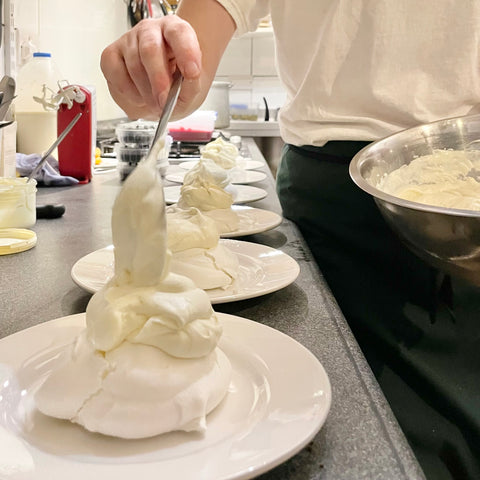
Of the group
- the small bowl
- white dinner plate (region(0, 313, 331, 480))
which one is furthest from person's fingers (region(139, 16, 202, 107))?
the small bowl

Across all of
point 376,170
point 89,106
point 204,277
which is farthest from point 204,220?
point 89,106

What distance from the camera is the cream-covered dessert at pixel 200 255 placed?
817mm

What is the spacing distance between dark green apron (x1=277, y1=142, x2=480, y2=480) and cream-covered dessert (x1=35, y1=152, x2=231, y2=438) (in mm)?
635

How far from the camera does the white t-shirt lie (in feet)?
3.51

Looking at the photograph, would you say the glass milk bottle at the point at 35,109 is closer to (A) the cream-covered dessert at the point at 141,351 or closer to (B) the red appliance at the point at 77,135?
(B) the red appliance at the point at 77,135

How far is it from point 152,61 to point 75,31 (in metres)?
2.13

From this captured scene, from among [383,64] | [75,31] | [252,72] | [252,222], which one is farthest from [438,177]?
[252,72]

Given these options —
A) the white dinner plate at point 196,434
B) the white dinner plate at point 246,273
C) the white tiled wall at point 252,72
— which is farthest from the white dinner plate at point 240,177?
the white tiled wall at point 252,72

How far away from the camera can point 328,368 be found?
613 millimetres

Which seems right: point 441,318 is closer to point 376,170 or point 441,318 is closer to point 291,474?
point 376,170

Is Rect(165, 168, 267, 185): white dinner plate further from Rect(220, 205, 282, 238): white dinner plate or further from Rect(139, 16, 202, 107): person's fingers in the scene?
Rect(139, 16, 202, 107): person's fingers

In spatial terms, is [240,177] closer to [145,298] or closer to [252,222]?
[252,222]

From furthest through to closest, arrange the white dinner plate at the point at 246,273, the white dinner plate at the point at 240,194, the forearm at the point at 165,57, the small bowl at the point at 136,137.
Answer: the small bowl at the point at 136,137
the white dinner plate at the point at 240,194
the forearm at the point at 165,57
the white dinner plate at the point at 246,273

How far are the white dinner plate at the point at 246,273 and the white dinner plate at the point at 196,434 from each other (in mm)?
173
